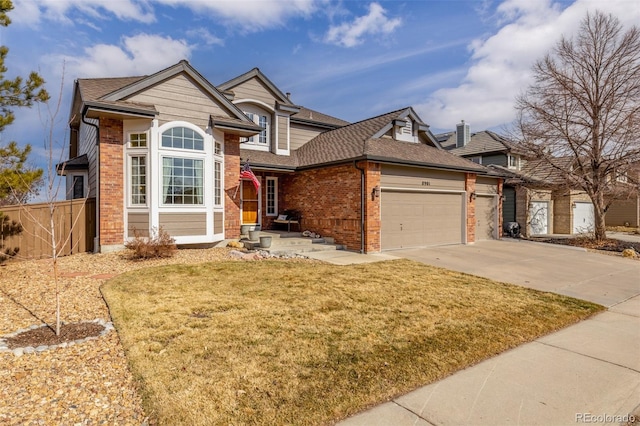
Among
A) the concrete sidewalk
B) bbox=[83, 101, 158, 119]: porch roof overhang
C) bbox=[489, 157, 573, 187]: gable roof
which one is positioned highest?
bbox=[83, 101, 158, 119]: porch roof overhang

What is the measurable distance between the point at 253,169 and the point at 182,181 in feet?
12.8

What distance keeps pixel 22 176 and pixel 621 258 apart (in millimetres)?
18925

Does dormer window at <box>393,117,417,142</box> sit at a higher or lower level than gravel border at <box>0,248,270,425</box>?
higher

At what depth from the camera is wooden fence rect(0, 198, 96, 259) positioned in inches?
369

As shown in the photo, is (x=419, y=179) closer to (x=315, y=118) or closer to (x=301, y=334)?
(x=315, y=118)

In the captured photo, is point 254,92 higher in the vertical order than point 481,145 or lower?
higher

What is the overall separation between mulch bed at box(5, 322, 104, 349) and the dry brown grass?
382mm

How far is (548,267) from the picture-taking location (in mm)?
10508

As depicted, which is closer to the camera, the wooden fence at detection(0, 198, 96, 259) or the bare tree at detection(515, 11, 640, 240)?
the wooden fence at detection(0, 198, 96, 259)

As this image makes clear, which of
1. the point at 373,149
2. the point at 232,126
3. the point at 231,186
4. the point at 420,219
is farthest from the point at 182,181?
the point at 420,219

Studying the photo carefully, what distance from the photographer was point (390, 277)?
8.36m

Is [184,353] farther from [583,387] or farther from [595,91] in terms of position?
[595,91]

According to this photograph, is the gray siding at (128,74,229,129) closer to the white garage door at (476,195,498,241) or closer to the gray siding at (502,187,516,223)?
the white garage door at (476,195,498,241)

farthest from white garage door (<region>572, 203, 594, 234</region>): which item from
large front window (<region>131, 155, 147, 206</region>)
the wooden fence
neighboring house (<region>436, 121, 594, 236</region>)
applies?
the wooden fence
